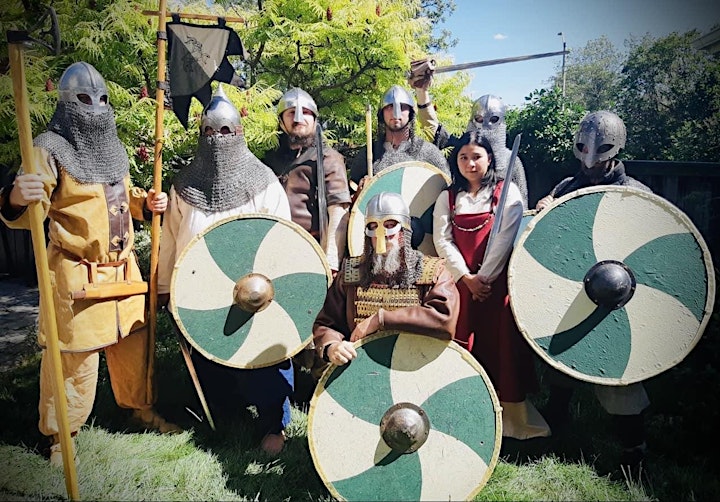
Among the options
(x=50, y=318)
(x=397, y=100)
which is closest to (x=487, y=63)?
(x=397, y=100)

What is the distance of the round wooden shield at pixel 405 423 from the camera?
2.09 m

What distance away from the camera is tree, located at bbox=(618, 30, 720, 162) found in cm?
457

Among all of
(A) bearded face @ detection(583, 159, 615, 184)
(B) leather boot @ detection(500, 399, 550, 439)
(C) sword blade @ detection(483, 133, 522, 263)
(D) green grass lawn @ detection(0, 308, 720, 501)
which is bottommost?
(D) green grass lawn @ detection(0, 308, 720, 501)

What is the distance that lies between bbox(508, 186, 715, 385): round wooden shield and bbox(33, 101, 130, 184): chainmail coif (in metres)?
2.17

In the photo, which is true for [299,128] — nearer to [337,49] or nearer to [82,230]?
[82,230]

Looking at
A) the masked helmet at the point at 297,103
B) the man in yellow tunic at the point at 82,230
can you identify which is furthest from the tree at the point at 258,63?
the man in yellow tunic at the point at 82,230

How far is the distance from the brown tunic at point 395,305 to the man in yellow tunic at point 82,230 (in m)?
1.23

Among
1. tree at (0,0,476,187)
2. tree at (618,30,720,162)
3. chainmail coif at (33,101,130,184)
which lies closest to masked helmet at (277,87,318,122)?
tree at (0,0,476,187)

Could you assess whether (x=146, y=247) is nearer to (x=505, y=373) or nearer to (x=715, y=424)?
(x=505, y=373)

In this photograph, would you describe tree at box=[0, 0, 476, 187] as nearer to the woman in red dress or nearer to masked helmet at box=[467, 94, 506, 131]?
masked helmet at box=[467, 94, 506, 131]

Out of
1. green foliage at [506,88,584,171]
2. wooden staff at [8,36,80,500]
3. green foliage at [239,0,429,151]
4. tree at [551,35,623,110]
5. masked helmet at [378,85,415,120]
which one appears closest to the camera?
wooden staff at [8,36,80,500]

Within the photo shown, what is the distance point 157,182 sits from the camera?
3.01 meters

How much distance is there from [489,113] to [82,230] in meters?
2.70

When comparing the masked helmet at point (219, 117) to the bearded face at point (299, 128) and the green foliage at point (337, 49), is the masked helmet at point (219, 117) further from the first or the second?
the green foliage at point (337, 49)
